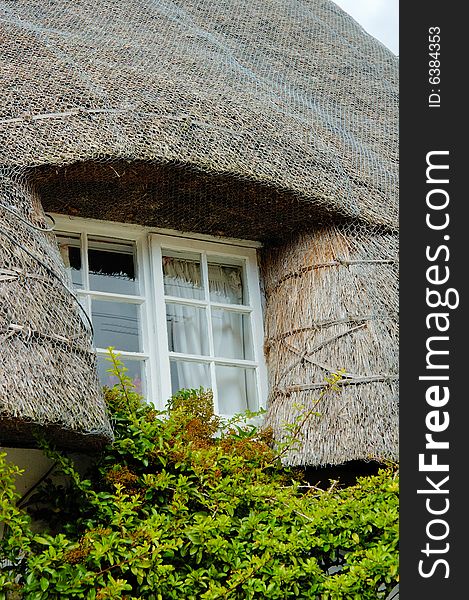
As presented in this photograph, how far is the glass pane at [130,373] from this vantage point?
5.17 meters

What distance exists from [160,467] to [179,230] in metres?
1.49

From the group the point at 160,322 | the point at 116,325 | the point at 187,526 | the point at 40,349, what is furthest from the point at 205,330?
the point at 40,349

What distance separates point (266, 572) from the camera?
4418 mm

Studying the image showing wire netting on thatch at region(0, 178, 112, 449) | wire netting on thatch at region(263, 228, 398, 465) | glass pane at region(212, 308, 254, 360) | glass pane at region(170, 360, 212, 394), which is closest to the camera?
wire netting on thatch at region(0, 178, 112, 449)

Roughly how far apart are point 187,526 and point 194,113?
88.2 inches

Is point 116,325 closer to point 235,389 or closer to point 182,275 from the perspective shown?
point 182,275

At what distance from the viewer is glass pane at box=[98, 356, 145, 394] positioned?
5172 mm

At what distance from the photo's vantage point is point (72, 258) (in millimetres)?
5430

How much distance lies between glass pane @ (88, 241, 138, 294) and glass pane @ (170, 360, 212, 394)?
47 centimetres

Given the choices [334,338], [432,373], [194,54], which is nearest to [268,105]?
[194,54]


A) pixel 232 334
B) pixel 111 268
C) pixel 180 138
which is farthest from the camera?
pixel 232 334

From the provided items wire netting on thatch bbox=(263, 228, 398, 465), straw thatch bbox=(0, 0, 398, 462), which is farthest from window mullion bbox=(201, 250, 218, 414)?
wire netting on thatch bbox=(263, 228, 398, 465)

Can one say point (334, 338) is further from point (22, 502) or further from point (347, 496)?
point (22, 502)

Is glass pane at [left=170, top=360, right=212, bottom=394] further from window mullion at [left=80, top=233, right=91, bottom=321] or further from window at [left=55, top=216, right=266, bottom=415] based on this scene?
window mullion at [left=80, top=233, right=91, bottom=321]
